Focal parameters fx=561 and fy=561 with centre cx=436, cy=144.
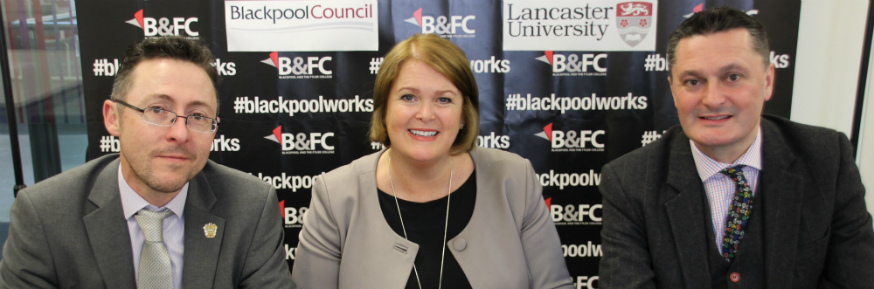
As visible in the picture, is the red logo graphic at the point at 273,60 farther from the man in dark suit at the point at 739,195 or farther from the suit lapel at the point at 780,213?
the suit lapel at the point at 780,213

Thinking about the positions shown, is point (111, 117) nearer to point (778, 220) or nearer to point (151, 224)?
point (151, 224)

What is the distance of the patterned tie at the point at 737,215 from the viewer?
1770 millimetres

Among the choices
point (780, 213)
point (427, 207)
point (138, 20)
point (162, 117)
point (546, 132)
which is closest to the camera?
point (162, 117)

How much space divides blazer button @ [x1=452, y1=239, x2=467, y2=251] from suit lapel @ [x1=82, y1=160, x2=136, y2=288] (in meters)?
1.02

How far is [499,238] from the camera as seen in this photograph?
2.01m

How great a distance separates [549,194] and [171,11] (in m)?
2.11

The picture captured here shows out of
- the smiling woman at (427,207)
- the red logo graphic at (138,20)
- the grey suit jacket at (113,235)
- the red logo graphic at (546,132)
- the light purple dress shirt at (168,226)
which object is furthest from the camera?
the red logo graphic at (546,132)

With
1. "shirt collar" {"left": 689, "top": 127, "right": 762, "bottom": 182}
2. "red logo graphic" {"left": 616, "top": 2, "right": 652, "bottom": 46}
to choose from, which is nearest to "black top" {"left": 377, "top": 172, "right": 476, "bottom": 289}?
"shirt collar" {"left": 689, "top": 127, "right": 762, "bottom": 182}

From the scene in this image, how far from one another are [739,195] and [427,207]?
103cm

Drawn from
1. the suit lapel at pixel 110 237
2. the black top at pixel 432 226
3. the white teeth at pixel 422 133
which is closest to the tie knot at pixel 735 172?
the black top at pixel 432 226

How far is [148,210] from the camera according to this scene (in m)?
1.74

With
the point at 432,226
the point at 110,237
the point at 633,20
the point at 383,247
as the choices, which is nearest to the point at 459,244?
the point at 432,226

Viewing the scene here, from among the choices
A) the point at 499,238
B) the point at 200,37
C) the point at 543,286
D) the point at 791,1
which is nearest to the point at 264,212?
the point at 499,238

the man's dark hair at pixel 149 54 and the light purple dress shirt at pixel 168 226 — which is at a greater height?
the man's dark hair at pixel 149 54
